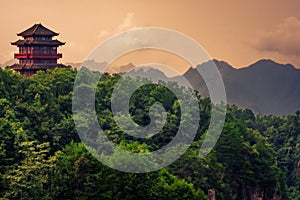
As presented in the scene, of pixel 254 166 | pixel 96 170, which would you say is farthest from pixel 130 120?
pixel 96 170

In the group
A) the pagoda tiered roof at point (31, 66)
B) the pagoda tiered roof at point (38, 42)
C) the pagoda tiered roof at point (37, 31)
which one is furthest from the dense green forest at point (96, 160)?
the pagoda tiered roof at point (37, 31)

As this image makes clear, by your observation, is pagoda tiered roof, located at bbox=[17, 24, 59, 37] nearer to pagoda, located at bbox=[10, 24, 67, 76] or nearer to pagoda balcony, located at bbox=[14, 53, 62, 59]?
pagoda, located at bbox=[10, 24, 67, 76]

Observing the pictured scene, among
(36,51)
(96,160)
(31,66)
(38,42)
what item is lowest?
(96,160)

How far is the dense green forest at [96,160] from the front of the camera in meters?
35.8

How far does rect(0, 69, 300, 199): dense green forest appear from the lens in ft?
117

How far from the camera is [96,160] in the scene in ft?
121

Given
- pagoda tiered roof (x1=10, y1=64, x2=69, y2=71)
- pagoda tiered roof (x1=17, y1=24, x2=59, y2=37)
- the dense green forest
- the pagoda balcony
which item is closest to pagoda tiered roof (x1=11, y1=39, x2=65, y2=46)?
pagoda tiered roof (x1=17, y1=24, x2=59, y2=37)

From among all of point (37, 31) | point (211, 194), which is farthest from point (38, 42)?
point (211, 194)

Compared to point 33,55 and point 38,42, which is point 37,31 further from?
point 33,55

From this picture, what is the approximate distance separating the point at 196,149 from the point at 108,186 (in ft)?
59.1

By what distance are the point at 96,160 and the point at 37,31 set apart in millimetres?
29050

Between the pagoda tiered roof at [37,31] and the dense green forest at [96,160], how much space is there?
223 inches

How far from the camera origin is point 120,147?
39156 mm

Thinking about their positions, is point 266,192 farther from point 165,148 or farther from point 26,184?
point 26,184
